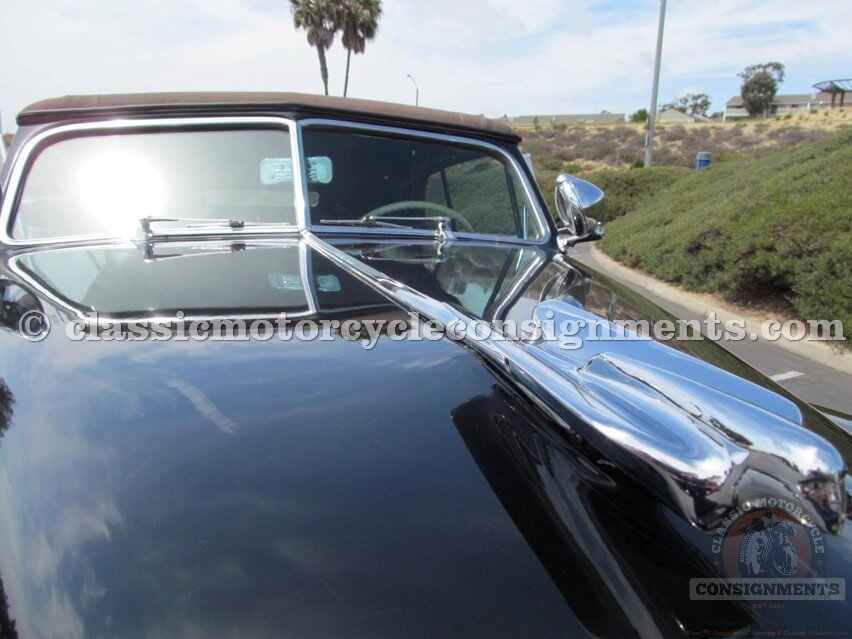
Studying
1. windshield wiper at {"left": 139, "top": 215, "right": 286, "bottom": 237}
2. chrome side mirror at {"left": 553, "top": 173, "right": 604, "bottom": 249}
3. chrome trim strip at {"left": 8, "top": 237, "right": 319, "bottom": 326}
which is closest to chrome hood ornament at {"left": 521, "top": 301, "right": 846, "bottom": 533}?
chrome trim strip at {"left": 8, "top": 237, "right": 319, "bottom": 326}

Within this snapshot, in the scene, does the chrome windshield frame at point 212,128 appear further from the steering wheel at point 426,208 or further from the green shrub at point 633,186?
the green shrub at point 633,186

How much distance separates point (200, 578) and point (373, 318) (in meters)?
0.78

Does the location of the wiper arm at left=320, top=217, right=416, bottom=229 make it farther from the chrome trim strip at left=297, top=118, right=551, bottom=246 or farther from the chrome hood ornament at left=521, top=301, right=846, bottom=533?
the chrome hood ornament at left=521, top=301, right=846, bottom=533

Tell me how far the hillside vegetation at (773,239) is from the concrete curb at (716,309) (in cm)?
18

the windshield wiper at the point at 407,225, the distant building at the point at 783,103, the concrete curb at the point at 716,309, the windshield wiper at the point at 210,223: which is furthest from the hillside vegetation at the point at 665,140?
the distant building at the point at 783,103

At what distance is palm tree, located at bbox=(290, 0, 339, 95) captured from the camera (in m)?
27.2

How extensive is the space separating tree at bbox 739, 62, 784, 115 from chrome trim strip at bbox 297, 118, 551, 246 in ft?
220

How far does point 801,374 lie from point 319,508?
17.8ft

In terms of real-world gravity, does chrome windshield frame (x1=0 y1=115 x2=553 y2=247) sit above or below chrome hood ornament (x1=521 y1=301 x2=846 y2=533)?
above

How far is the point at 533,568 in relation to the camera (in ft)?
2.50

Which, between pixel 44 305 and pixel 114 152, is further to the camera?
pixel 114 152

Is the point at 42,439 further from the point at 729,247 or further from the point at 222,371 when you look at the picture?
the point at 729,247

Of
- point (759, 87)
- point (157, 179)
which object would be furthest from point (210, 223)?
point (759, 87)

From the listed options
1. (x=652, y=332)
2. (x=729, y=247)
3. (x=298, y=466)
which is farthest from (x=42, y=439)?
(x=729, y=247)
